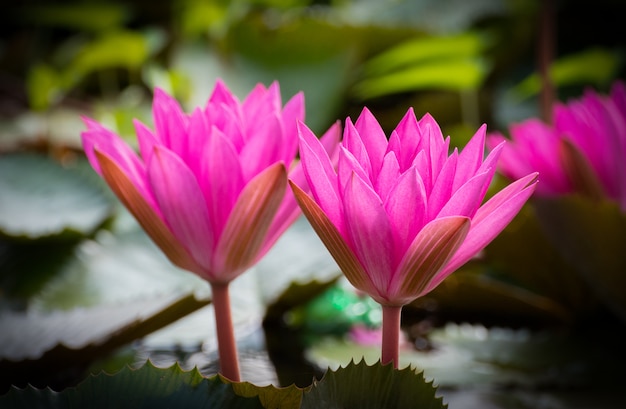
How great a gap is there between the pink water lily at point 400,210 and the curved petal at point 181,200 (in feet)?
0.17

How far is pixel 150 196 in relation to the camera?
29 centimetres

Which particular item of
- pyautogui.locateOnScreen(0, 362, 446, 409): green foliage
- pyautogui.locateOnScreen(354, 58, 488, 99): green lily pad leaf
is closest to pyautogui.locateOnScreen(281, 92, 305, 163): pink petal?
pyautogui.locateOnScreen(0, 362, 446, 409): green foliage

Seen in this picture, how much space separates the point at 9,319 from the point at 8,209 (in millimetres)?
206

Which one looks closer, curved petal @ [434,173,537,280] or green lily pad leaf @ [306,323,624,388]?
curved petal @ [434,173,537,280]

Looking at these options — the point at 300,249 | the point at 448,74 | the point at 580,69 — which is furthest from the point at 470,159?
the point at 580,69

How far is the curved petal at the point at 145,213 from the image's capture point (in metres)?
0.28

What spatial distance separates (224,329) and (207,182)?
0.21 ft

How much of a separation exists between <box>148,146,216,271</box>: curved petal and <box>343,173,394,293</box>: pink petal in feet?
0.22

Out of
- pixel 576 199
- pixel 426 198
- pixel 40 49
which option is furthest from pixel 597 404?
pixel 40 49

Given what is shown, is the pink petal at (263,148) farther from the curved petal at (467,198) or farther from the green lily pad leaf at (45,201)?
the green lily pad leaf at (45,201)

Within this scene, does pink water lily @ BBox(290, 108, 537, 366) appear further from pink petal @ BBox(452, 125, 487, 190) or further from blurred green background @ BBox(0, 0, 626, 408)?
blurred green background @ BBox(0, 0, 626, 408)

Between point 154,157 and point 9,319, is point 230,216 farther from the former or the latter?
point 9,319

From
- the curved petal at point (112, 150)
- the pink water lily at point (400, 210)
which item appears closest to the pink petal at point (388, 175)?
the pink water lily at point (400, 210)

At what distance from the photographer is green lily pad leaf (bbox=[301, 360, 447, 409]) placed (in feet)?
0.83
